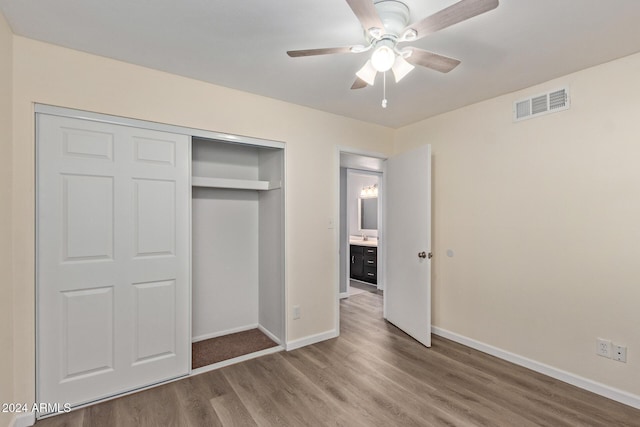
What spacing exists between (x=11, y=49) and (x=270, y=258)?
8.16ft

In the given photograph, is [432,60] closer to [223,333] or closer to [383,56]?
[383,56]

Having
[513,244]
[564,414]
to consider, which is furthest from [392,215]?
[564,414]

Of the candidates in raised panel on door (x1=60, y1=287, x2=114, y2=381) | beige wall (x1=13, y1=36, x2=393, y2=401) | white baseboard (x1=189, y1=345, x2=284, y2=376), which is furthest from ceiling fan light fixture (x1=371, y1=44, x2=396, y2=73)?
white baseboard (x1=189, y1=345, x2=284, y2=376)

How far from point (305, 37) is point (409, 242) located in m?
2.30

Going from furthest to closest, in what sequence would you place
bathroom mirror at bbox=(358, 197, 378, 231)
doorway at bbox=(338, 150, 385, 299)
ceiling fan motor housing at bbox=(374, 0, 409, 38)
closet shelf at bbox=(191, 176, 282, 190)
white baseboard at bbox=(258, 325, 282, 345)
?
bathroom mirror at bbox=(358, 197, 378, 231)
doorway at bbox=(338, 150, 385, 299)
white baseboard at bbox=(258, 325, 282, 345)
closet shelf at bbox=(191, 176, 282, 190)
ceiling fan motor housing at bbox=(374, 0, 409, 38)

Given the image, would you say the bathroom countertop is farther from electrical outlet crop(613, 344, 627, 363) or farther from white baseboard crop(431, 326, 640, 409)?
electrical outlet crop(613, 344, 627, 363)

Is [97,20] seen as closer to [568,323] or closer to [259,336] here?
[259,336]

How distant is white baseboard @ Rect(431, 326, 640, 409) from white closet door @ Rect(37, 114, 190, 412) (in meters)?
2.64

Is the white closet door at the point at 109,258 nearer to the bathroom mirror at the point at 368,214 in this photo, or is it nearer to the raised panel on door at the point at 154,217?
the raised panel on door at the point at 154,217

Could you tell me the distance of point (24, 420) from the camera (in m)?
1.90

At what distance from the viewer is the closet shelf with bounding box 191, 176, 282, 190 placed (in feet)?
9.12

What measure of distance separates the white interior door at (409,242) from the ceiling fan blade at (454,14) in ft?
5.89

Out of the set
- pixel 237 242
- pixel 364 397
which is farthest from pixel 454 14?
pixel 237 242

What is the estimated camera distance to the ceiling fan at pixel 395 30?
4.22ft
